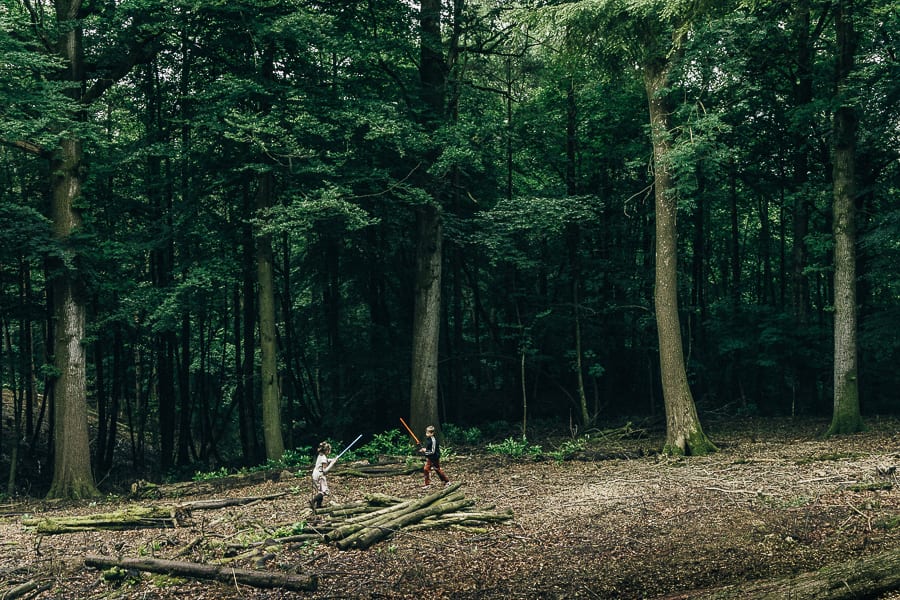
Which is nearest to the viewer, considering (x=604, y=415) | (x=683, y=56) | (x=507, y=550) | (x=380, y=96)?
(x=507, y=550)

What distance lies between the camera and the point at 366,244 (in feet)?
79.2

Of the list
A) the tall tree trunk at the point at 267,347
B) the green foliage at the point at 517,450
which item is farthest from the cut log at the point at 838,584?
the tall tree trunk at the point at 267,347

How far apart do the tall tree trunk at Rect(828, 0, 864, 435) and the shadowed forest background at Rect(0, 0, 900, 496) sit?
0.29 ft

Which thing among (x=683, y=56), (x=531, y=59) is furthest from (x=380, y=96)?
(x=683, y=56)

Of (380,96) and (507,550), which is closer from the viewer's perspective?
(507,550)

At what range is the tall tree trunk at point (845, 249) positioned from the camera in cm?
1559

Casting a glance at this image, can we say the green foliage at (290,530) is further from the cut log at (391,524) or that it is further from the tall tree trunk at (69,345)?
the tall tree trunk at (69,345)

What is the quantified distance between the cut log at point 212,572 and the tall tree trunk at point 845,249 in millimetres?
13289

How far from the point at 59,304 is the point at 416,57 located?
11778mm

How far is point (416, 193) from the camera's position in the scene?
58.1 ft

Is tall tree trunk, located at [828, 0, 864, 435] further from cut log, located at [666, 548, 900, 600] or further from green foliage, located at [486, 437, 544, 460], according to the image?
cut log, located at [666, 548, 900, 600]

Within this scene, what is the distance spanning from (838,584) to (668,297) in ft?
30.7

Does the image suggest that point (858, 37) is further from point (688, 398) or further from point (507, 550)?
point (507, 550)

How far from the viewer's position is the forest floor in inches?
303
